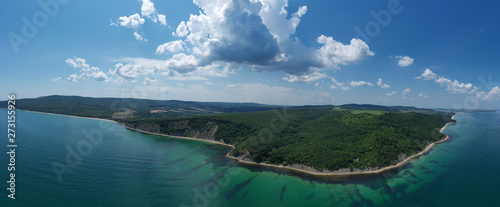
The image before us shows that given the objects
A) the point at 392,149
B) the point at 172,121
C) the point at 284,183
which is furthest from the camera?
the point at 172,121

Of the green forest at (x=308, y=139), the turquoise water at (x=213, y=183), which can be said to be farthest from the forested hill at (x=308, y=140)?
the turquoise water at (x=213, y=183)

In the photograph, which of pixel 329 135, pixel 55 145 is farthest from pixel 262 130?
pixel 55 145

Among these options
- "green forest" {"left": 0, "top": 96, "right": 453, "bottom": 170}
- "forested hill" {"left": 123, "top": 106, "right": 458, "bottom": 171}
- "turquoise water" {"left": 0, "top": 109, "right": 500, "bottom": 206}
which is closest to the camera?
"turquoise water" {"left": 0, "top": 109, "right": 500, "bottom": 206}

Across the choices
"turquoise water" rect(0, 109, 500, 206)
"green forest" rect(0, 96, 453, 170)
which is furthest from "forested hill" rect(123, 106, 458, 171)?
"turquoise water" rect(0, 109, 500, 206)

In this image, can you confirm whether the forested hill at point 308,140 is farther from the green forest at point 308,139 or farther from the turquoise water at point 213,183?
the turquoise water at point 213,183

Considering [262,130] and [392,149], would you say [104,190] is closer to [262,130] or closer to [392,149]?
[262,130]

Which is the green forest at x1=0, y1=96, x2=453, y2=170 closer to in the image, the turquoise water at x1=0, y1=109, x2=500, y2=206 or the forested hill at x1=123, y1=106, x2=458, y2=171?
the forested hill at x1=123, y1=106, x2=458, y2=171

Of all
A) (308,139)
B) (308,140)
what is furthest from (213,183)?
(308,139)

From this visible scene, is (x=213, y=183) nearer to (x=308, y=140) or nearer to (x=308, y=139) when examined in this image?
(x=308, y=140)

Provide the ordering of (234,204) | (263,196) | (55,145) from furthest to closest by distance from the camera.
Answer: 1. (55,145)
2. (263,196)
3. (234,204)
